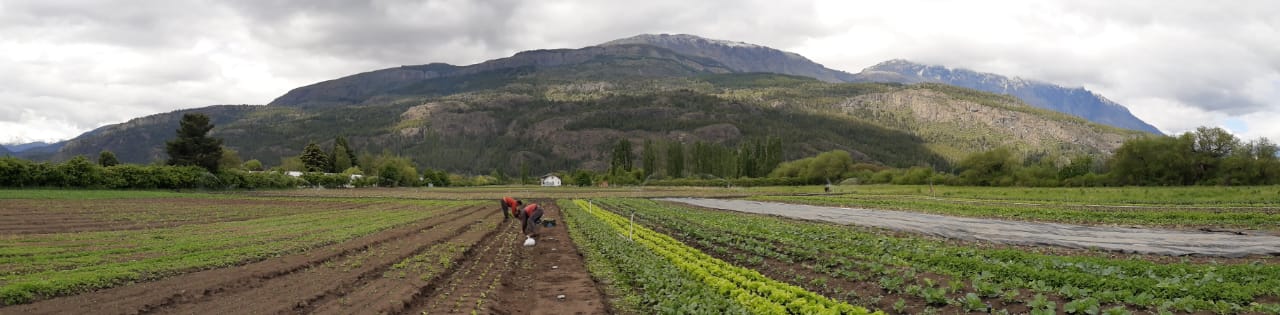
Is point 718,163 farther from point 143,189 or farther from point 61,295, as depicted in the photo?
point 61,295

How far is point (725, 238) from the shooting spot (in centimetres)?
2320

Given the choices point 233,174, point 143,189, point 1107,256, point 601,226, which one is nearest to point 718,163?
point 233,174

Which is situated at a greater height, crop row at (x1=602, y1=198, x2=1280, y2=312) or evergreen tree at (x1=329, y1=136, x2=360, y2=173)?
evergreen tree at (x1=329, y1=136, x2=360, y2=173)

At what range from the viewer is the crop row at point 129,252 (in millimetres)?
13492

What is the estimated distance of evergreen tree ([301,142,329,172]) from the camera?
137 m

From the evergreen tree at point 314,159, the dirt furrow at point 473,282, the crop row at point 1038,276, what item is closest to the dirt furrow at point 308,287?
the dirt furrow at point 473,282

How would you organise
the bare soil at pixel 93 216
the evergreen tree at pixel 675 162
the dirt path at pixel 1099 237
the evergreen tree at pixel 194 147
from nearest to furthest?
the dirt path at pixel 1099 237 → the bare soil at pixel 93 216 → the evergreen tree at pixel 194 147 → the evergreen tree at pixel 675 162

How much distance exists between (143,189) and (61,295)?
2923 inches

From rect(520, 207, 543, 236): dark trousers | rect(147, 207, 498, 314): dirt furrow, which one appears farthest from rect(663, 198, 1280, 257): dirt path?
rect(147, 207, 498, 314): dirt furrow

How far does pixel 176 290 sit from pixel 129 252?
874 cm

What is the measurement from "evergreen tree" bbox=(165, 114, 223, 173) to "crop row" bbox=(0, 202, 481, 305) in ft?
269

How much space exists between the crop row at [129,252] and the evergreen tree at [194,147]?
82.1m

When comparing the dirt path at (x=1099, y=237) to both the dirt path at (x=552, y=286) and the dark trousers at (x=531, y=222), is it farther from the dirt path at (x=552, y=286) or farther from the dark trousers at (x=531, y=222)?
the dark trousers at (x=531, y=222)

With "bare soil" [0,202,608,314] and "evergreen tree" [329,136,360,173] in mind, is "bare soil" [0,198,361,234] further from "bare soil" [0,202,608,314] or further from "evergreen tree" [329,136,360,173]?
"evergreen tree" [329,136,360,173]
